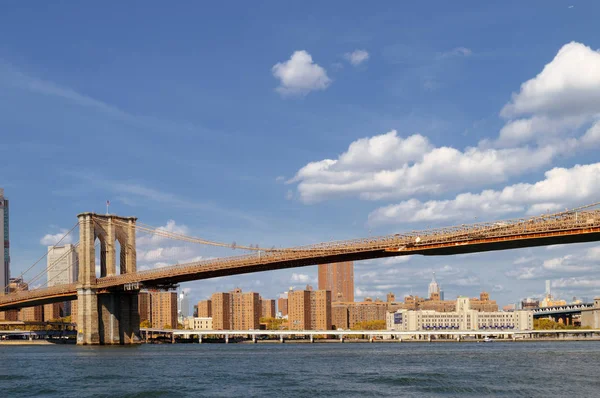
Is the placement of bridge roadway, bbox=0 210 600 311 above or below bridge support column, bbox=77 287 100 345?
above

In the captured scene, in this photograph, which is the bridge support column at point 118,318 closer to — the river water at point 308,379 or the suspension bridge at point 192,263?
the suspension bridge at point 192,263

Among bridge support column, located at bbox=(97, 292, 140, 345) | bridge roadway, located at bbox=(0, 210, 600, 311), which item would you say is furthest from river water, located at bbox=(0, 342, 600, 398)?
bridge support column, located at bbox=(97, 292, 140, 345)

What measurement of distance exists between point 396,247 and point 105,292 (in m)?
33.4

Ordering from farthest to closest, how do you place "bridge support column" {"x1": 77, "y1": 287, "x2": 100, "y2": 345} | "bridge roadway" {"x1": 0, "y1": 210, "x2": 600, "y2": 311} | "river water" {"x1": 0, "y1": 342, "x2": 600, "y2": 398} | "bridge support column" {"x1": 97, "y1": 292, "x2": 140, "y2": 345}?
"bridge support column" {"x1": 97, "y1": 292, "x2": 140, "y2": 345} < "bridge support column" {"x1": 77, "y1": 287, "x2": 100, "y2": 345} < "bridge roadway" {"x1": 0, "y1": 210, "x2": 600, "y2": 311} < "river water" {"x1": 0, "y1": 342, "x2": 600, "y2": 398}

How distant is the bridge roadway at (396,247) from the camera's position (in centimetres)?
5359

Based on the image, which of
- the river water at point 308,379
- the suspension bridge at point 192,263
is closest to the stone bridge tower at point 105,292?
the suspension bridge at point 192,263

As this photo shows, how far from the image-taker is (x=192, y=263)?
3056 inches

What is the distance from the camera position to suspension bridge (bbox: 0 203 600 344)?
54706 mm

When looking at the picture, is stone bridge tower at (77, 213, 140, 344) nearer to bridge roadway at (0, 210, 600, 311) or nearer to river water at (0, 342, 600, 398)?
bridge roadway at (0, 210, 600, 311)

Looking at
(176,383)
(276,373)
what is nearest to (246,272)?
(276,373)

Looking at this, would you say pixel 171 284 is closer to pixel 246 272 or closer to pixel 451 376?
pixel 246 272

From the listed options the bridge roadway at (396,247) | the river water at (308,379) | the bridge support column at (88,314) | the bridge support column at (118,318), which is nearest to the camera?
the river water at (308,379)

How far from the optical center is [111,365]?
5253cm

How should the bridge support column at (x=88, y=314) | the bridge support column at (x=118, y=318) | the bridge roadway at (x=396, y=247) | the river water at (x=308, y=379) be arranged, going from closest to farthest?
the river water at (x=308, y=379) → the bridge roadway at (x=396, y=247) → the bridge support column at (x=88, y=314) → the bridge support column at (x=118, y=318)
